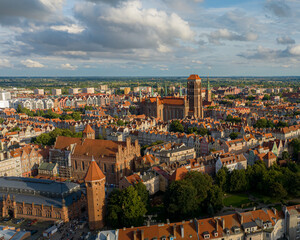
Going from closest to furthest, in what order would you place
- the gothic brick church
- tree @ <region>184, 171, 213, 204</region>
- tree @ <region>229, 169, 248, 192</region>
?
tree @ <region>184, 171, 213, 204</region> < tree @ <region>229, 169, 248, 192</region> < the gothic brick church

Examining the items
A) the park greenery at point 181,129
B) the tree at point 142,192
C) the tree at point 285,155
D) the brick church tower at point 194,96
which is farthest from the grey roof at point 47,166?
the brick church tower at point 194,96

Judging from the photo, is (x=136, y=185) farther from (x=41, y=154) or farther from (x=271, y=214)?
Answer: (x=41, y=154)

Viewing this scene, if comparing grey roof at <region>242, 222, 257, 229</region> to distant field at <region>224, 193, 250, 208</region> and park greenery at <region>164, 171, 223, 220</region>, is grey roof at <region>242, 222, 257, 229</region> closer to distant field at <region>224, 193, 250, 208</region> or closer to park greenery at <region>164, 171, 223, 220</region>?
park greenery at <region>164, 171, 223, 220</region>

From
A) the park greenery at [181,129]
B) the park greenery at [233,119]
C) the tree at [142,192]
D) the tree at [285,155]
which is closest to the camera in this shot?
the tree at [142,192]

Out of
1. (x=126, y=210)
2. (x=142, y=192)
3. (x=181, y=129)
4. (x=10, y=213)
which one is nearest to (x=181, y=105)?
(x=181, y=129)

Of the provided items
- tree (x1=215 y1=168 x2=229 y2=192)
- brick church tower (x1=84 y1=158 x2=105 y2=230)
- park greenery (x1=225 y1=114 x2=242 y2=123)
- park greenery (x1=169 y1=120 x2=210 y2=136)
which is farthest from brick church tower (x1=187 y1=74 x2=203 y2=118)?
brick church tower (x1=84 y1=158 x2=105 y2=230)

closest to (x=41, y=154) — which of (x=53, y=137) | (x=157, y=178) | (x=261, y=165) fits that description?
(x=53, y=137)

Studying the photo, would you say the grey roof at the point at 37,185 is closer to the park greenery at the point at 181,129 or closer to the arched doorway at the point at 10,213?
the arched doorway at the point at 10,213
